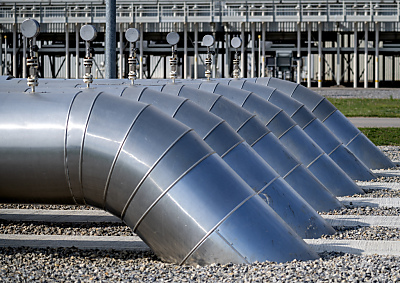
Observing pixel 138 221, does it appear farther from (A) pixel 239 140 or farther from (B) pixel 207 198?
(A) pixel 239 140

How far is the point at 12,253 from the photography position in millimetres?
7273

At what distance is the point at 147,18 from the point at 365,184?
33.7 meters

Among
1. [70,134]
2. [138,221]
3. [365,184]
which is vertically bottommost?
[365,184]

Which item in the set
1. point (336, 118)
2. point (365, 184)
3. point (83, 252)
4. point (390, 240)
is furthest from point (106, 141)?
point (336, 118)

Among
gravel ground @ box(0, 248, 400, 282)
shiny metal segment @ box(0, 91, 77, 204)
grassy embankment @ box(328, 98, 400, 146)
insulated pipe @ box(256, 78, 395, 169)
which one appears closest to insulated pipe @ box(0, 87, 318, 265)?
shiny metal segment @ box(0, 91, 77, 204)

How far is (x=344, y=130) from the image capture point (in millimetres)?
14781

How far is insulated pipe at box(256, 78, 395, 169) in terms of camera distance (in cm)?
1469

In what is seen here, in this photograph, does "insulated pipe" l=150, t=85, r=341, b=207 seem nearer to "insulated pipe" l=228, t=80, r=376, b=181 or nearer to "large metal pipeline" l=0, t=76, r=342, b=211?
Answer: "large metal pipeline" l=0, t=76, r=342, b=211

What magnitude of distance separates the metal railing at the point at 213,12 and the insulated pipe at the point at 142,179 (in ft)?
126

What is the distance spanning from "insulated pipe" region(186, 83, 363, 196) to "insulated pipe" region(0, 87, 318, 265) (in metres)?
4.92

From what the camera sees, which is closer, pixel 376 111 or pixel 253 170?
pixel 253 170

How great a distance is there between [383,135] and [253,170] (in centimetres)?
1352

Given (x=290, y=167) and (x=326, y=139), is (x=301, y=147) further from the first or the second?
(x=290, y=167)

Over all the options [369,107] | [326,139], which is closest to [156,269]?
[326,139]
